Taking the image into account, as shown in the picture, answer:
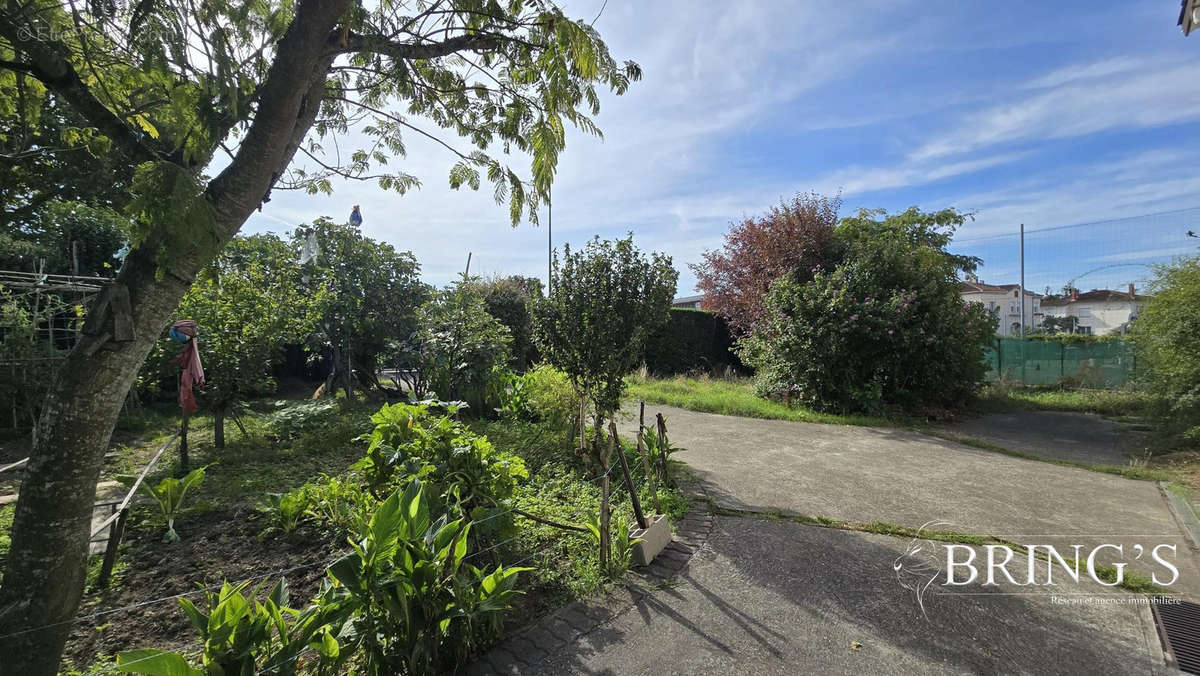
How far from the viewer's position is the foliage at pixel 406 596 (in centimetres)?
205

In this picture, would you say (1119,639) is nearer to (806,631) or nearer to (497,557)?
(806,631)

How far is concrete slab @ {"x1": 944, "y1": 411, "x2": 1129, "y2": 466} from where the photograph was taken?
629 cm

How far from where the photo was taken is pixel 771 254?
12.2 metres

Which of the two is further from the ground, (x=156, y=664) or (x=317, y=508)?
(x=156, y=664)

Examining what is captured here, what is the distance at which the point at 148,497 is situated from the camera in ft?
14.5

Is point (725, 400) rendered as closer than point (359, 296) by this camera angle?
No

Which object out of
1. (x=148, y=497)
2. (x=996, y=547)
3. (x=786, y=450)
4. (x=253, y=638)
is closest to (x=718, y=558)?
(x=996, y=547)

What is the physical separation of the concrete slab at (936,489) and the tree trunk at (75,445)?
13.4 feet

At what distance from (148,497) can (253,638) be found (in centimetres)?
383

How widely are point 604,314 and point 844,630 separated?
8.43 feet

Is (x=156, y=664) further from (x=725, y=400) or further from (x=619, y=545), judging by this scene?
(x=725, y=400)

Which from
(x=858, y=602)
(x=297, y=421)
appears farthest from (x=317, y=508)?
(x=858, y=602)

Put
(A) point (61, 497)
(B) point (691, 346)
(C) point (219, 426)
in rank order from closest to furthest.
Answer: (A) point (61, 497) < (C) point (219, 426) < (B) point (691, 346)

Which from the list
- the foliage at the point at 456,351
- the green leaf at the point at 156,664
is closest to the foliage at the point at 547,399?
the foliage at the point at 456,351
